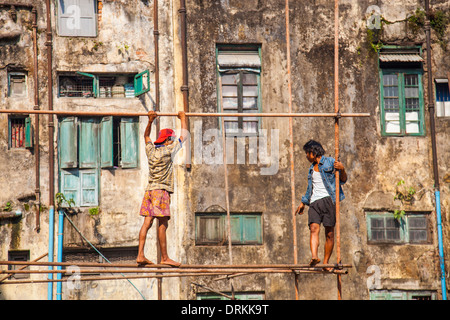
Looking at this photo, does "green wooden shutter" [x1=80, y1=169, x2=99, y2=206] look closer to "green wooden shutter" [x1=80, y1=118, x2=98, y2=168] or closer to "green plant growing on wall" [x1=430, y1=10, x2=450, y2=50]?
"green wooden shutter" [x1=80, y1=118, x2=98, y2=168]

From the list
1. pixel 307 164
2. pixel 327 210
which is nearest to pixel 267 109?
pixel 307 164

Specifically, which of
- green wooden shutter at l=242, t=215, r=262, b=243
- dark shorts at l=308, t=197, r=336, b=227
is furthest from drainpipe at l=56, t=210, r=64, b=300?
dark shorts at l=308, t=197, r=336, b=227

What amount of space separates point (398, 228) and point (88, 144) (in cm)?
525

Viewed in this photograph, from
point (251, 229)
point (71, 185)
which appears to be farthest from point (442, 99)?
point (71, 185)

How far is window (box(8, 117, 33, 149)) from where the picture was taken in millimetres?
13234

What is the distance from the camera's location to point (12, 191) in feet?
43.0

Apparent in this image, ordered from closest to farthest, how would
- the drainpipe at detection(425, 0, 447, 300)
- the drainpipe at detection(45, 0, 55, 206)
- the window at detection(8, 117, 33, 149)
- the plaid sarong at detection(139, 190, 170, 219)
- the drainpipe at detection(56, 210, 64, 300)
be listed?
1. the plaid sarong at detection(139, 190, 170, 219)
2. the drainpipe at detection(56, 210, 64, 300)
3. the drainpipe at detection(45, 0, 55, 206)
4. the window at detection(8, 117, 33, 149)
5. the drainpipe at detection(425, 0, 447, 300)

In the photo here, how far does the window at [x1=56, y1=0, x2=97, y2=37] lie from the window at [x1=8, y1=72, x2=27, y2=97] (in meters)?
0.94

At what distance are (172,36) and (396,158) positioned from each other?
4221mm

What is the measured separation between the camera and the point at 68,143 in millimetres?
13344

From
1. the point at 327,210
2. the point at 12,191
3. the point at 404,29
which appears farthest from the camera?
the point at 404,29

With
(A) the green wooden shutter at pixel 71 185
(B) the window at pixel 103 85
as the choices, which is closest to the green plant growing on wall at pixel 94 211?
(A) the green wooden shutter at pixel 71 185
